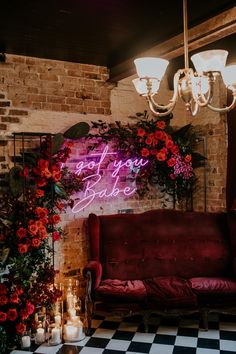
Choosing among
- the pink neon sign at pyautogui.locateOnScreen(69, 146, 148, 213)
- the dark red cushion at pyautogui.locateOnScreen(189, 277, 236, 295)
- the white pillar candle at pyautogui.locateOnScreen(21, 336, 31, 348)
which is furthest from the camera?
the pink neon sign at pyautogui.locateOnScreen(69, 146, 148, 213)

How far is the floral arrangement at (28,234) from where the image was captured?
3.91 meters

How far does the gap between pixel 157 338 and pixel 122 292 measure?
0.56m

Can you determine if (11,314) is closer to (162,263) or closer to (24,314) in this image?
(24,314)

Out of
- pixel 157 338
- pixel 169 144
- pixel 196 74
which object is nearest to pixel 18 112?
pixel 169 144

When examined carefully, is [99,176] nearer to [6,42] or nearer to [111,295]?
[111,295]

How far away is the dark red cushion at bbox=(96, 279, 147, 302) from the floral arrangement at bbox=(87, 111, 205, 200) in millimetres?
1503

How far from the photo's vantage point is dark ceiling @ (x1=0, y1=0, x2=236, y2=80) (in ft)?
10.7

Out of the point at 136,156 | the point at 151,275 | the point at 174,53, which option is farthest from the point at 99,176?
the point at 174,53

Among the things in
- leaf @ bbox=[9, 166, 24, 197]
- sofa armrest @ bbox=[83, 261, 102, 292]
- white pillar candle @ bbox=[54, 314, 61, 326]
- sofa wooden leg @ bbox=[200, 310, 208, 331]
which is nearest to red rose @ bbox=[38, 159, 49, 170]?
leaf @ bbox=[9, 166, 24, 197]

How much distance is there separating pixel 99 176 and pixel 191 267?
156 centimetres

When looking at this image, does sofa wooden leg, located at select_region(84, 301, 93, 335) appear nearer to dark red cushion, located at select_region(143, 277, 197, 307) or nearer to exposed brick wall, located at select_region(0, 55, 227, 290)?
dark red cushion, located at select_region(143, 277, 197, 307)

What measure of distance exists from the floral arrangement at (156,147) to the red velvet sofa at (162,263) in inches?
22.5

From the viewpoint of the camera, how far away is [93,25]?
12.3ft

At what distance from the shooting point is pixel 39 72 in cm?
484
